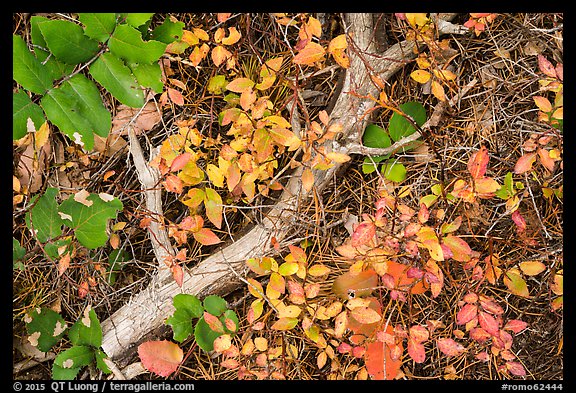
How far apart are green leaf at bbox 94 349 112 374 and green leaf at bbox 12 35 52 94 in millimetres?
1144

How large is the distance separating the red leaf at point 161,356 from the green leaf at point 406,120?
137 cm

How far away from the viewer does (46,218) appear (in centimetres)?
211

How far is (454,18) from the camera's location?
223cm

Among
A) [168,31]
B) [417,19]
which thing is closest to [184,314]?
[168,31]

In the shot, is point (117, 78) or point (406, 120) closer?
point (117, 78)

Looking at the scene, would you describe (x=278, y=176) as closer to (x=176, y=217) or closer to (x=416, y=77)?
(x=176, y=217)

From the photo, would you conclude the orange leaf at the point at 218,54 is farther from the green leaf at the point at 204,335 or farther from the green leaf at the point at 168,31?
the green leaf at the point at 204,335

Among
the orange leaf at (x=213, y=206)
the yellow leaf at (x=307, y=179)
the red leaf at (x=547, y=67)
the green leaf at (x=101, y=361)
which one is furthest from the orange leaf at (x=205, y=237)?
the red leaf at (x=547, y=67)

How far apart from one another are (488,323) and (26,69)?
2.02 metres

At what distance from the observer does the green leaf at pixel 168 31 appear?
2.07 metres

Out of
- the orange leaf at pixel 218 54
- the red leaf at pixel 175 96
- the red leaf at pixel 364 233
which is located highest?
the orange leaf at pixel 218 54

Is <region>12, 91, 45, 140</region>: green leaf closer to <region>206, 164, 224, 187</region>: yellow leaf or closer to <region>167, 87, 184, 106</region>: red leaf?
<region>167, 87, 184, 106</region>: red leaf

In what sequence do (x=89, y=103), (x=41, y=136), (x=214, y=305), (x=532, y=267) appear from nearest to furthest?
(x=89, y=103) < (x=532, y=267) < (x=214, y=305) < (x=41, y=136)

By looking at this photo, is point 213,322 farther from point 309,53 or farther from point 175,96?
point 309,53
